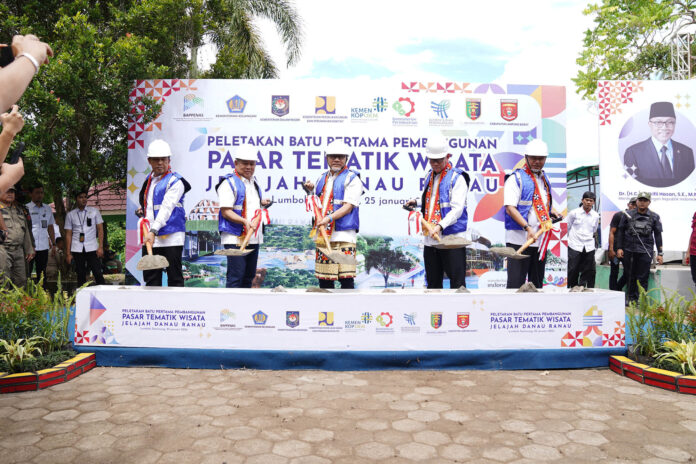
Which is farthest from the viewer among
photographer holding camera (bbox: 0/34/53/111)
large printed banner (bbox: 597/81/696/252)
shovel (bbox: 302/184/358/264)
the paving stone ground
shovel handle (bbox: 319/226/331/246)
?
large printed banner (bbox: 597/81/696/252)

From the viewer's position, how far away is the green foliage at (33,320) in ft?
11.8

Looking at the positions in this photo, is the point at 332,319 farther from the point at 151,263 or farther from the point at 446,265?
the point at 151,263

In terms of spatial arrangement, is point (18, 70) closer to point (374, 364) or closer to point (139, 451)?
point (139, 451)

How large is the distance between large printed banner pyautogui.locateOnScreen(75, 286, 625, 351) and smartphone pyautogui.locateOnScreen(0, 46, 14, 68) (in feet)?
6.51

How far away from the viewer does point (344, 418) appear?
8.98ft

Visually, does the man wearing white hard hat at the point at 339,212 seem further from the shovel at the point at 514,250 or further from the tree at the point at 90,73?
the tree at the point at 90,73

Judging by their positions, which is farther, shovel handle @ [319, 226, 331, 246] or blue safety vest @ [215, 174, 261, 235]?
blue safety vest @ [215, 174, 261, 235]

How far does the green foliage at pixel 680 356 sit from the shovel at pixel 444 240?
1.51m

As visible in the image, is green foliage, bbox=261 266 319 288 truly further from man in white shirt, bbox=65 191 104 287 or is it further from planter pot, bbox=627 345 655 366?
planter pot, bbox=627 345 655 366

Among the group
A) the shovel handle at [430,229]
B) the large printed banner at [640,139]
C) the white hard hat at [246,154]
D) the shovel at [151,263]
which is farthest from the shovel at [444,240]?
the large printed banner at [640,139]

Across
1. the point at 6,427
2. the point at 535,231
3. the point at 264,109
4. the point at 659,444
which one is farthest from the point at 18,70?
the point at 264,109

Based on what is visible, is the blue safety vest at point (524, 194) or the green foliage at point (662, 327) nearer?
the green foliage at point (662, 327)

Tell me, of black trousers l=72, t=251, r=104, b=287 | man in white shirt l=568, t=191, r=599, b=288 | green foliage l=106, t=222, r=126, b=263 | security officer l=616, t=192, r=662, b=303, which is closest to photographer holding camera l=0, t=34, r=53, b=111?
black trousers l=72, t=251, r=104, b=287

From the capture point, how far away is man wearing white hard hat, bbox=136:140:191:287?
4250 millimetres
